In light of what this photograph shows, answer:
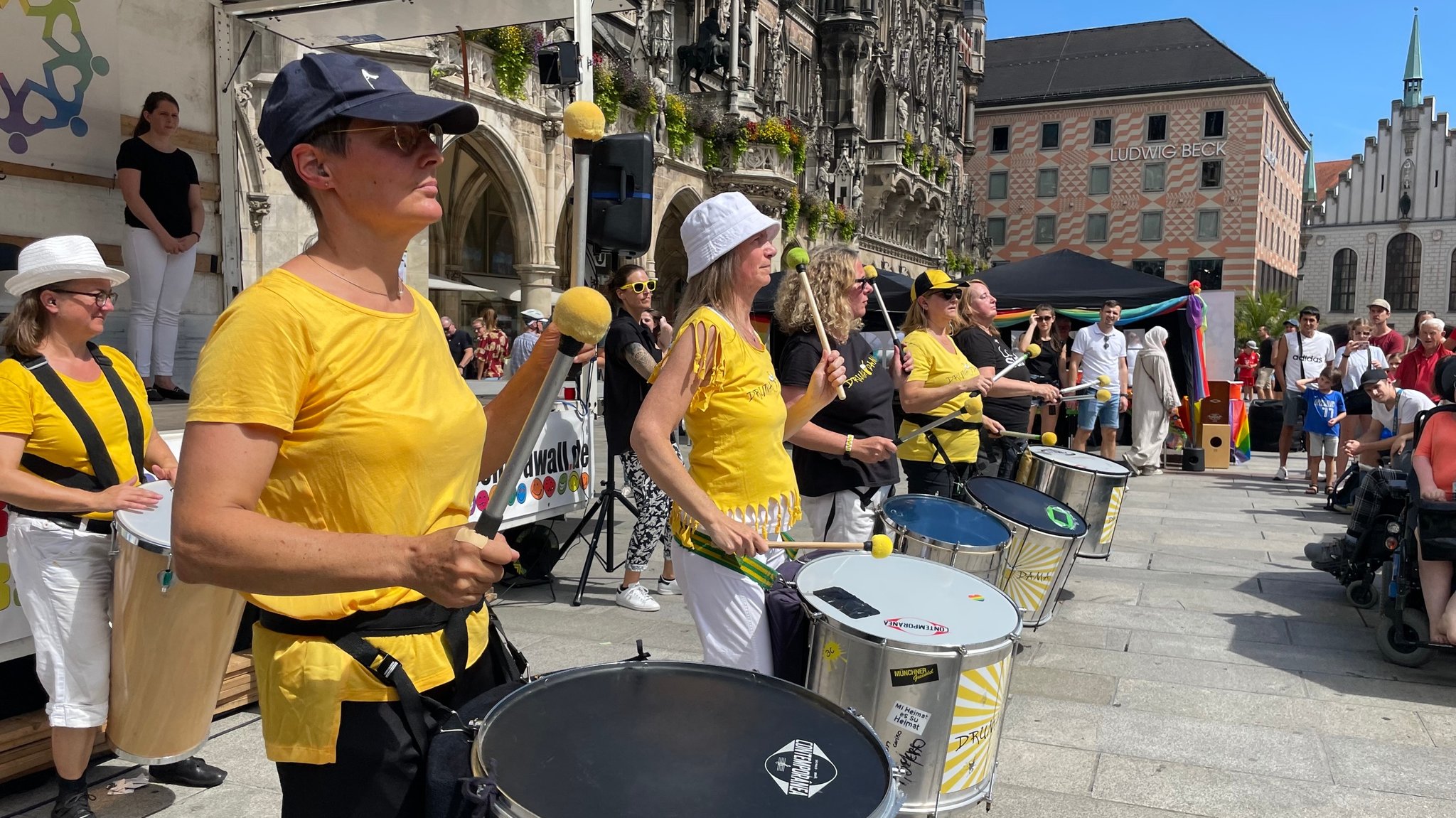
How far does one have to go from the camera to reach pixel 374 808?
155 centimetres

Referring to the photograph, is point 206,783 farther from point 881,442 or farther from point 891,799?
point 891,799

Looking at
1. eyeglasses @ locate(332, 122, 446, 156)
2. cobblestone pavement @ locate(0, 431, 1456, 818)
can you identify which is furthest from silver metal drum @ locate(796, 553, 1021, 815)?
eyeglasses @ locate(332, 122, 446, 156)

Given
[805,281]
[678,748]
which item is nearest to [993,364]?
[805,281]

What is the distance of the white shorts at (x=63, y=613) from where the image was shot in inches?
123

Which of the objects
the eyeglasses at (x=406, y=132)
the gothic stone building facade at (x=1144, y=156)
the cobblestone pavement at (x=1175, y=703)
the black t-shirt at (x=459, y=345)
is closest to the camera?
the eyeglasses at (x=406, y=132)

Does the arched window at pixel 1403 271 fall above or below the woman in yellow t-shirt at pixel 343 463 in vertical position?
above

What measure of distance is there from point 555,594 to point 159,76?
438cm

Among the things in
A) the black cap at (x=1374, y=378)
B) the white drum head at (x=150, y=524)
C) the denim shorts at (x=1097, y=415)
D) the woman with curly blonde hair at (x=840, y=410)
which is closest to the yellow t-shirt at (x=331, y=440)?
the white drum head at (x=150, y=524)

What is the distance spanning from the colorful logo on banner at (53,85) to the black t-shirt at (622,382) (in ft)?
12.5

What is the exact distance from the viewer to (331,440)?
1.44m

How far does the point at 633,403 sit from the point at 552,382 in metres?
4.56

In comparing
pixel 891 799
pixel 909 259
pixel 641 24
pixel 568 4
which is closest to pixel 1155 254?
pixel 909 259

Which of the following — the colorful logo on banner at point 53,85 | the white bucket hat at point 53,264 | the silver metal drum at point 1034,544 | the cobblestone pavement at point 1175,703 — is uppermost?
the colorful logo on banner at point 53,85

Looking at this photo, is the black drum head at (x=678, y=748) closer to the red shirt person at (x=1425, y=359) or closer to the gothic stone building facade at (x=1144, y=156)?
the red shirt person at (x=1425, y=359)
